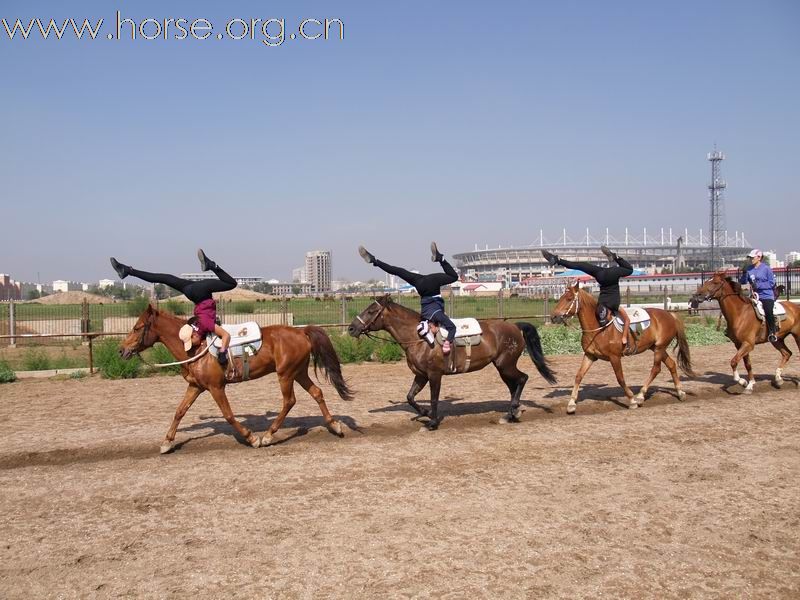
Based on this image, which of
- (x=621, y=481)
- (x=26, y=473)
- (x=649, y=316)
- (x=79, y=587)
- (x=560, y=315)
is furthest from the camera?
(x=649, y=316)

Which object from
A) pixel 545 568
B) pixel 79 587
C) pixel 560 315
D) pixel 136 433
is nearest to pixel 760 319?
pixel 560 315

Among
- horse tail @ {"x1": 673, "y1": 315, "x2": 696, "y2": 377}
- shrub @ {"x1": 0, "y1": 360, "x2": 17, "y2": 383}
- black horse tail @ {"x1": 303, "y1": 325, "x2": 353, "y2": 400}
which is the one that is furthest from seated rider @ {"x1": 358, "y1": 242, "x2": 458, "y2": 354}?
shrub @ {"x1": 0, "y1": 360, "x2": 17, "y2": 383}

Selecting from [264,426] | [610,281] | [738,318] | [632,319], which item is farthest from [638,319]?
[264,426]

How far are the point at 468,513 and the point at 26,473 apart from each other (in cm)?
591

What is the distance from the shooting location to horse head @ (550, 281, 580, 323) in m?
11.7

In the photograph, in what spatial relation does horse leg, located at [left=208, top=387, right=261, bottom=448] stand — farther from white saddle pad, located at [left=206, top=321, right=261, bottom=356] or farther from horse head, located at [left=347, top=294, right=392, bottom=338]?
horse head, located at [left=347, top=294, right=392, bottom=338]

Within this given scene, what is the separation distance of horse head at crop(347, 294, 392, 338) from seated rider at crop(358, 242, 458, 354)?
53 centimetres

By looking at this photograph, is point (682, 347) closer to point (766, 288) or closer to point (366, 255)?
point (766, 288)

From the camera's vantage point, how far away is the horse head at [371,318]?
10547 mm

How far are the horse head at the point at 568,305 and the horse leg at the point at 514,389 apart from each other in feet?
4.53

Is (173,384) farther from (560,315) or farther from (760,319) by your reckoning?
(760,319)

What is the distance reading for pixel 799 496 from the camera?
6.76 meters

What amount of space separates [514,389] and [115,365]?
1230 centimetres

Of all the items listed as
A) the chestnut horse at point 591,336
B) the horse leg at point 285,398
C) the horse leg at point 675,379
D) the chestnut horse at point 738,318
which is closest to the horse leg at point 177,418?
the horse leg at point 285,398
